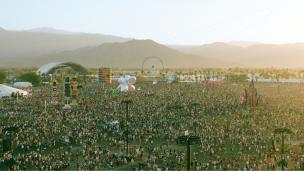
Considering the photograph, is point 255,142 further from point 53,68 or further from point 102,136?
point 53,68

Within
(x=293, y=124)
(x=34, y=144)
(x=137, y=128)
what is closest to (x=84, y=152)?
(x=34, y=144)

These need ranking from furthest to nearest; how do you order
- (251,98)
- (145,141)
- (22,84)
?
(22,84)
(251,98)
(145,141)

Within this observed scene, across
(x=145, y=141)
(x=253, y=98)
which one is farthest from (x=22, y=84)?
(x=253, y=98)

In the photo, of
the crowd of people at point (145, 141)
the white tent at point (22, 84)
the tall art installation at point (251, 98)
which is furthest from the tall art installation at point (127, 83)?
the white tent at point (22, 84)

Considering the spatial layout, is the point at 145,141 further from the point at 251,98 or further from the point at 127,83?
the point at 127,83

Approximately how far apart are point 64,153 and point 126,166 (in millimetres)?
7301

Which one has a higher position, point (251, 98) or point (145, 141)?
point (251, 98)

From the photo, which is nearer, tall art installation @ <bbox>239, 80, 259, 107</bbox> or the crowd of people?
the crowd of people

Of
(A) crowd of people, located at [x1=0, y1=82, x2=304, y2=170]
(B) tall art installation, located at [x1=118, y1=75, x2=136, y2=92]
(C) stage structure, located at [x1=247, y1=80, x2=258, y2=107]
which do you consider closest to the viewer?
(A) crowd of people, located at [x1=0, y1=82, x2=304, y2=170]

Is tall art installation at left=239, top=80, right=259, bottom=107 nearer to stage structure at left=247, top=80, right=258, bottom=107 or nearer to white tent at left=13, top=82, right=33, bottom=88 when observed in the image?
stage structure at left=247, top=80, right=258, bottom=107

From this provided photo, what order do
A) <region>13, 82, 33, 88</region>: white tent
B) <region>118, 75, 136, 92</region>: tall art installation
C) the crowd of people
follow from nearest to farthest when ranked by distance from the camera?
1. the crowd of people
2. <region>118, 75, 136, 92</region>: tall art installation
3. <region>13, 82, 33, 88</region>: white tent

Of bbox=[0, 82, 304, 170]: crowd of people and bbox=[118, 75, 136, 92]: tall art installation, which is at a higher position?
bbox=[118, 75, 136, 92]: tall art installation

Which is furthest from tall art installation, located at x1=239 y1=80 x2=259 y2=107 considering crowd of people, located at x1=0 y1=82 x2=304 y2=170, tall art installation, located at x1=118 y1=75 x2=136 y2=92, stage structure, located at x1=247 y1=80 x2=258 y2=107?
tall art installation, located at x1=118 y1=75 x2=136 y2=92

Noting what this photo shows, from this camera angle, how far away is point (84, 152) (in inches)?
1101
